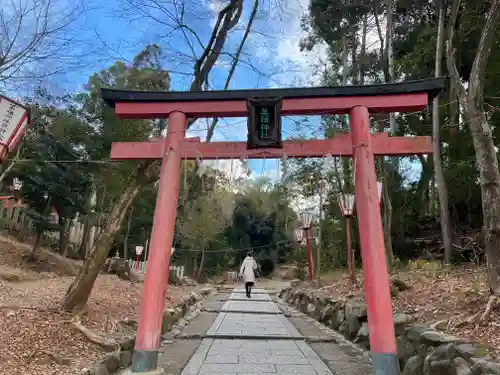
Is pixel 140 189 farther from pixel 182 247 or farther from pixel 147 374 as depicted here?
pixel 182 247

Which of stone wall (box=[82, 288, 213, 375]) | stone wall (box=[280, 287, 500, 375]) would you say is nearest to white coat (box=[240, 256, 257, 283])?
stone wall (box=[82, 288, 213, 375])

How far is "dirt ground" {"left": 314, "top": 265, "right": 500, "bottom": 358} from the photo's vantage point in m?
4.84

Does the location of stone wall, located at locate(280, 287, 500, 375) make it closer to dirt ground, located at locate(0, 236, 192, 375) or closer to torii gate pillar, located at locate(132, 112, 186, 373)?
torii gate pillar, located at locate(132, 112, 186, 373)

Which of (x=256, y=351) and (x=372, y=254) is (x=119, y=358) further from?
(x=372, y=254)

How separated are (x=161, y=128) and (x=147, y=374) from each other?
1037cm

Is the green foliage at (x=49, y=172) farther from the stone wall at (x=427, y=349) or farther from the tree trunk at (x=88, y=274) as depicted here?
the stone wall at (x=427, y=349)

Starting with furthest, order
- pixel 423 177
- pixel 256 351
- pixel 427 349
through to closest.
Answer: pixel 423 177
pixel 256 351
pixel 427 349

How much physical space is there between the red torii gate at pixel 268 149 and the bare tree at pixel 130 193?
197 centimetres

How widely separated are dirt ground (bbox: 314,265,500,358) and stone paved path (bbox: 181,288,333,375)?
67.8 inches

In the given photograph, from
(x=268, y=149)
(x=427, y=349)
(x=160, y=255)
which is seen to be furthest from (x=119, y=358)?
(x=427, y=349)

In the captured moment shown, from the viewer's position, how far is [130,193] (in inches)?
306

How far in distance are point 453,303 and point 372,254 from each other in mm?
2136

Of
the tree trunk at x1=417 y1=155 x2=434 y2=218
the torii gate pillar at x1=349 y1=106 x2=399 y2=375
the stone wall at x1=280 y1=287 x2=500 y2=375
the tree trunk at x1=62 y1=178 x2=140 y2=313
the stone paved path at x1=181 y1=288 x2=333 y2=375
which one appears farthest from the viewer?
the tree trunk at x1=417 y1=155 x2=434 y2=218

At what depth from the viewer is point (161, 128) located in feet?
46.1
